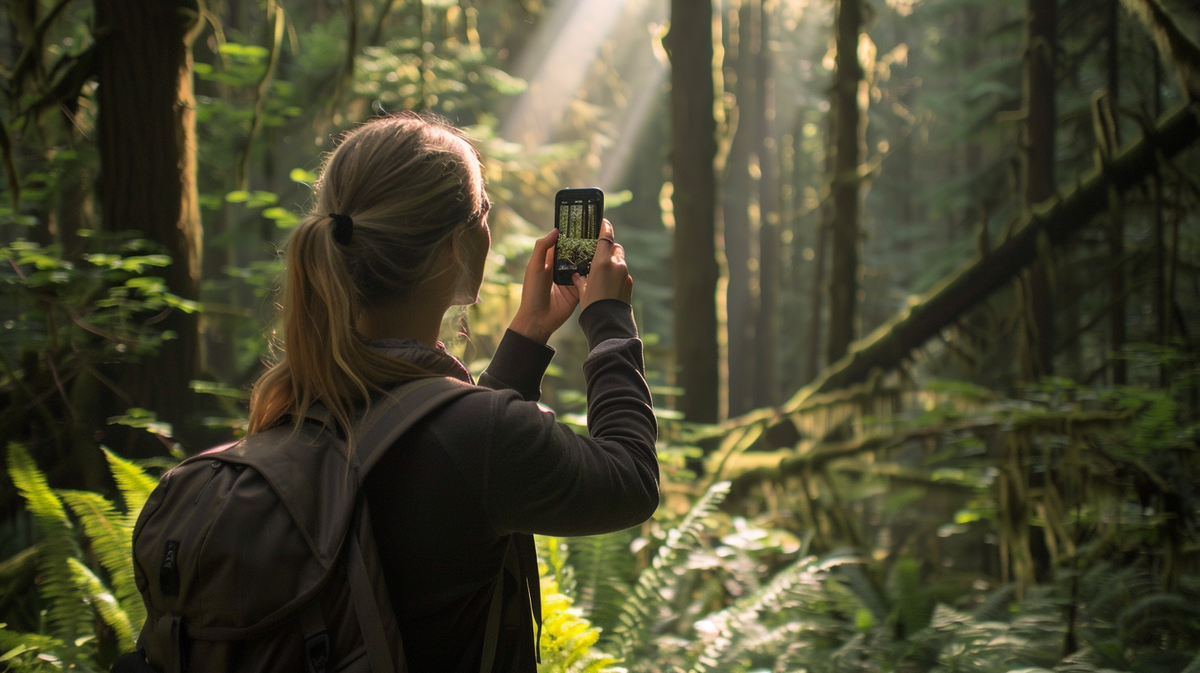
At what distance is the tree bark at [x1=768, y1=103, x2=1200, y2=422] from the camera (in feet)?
18.1

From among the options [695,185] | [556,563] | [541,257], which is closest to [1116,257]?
[695,185]

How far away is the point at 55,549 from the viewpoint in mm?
3037

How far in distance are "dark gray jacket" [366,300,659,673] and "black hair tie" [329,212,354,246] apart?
23cm

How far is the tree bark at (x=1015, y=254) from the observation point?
5.51 m

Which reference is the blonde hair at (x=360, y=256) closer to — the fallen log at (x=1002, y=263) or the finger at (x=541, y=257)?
the finger at (x=541, y=257)

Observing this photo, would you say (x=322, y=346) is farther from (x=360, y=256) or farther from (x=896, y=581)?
(x=896, y=581)

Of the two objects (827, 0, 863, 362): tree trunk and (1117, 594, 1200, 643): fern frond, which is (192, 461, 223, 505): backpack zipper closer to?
(1117, 594, 1200, 643): fern frond

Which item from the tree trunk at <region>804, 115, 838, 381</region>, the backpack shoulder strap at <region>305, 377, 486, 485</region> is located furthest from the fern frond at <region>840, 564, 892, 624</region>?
the tree trunk at <region>804, 115, 838, 381</region>

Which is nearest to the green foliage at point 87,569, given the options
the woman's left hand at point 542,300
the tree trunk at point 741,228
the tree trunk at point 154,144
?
the tree trunk at point 154,144

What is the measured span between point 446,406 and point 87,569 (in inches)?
103

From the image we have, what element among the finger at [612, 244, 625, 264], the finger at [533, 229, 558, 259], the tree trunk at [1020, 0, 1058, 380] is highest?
the tree trunk at [1020, 0, 1058, 380]

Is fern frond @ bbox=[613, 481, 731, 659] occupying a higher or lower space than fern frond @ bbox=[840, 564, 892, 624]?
higher

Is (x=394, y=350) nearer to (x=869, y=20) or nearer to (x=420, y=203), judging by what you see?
(x=420, y=203)

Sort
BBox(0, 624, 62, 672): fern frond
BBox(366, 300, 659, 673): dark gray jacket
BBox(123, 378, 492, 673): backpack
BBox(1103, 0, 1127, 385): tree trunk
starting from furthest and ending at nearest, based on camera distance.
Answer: BBox(1103, 0, 1127, 385): tree trunk → BBox(0, 624, 62, 672): fern frond → BBox(366, 300, 659, 673): dark gray jacket → BBox(123, 378, 492, 673): backpack
